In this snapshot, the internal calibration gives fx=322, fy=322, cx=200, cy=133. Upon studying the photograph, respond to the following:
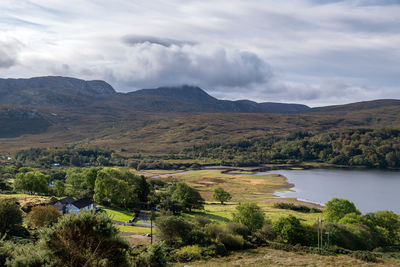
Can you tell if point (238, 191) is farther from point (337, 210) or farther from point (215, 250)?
point (215, 250)

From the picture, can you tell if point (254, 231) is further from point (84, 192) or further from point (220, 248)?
point (84, 192)

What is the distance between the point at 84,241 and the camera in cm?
2005

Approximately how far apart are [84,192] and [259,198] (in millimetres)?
45417

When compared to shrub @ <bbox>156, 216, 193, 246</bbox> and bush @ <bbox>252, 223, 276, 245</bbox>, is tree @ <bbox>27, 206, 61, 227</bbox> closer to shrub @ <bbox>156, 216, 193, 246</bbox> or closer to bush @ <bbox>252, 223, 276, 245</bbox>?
shrub @ <bbox>156, 216, 193, 246</bbox>

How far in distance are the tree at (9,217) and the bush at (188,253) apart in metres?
19.7

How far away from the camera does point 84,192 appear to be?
71.4 meters

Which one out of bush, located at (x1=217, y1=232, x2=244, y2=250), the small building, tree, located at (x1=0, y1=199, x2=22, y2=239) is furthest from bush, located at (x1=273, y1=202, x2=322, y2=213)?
tree, located at (x1=0, y1=199, x2=22, y2=239)

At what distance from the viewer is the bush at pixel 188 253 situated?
35578 millimetres

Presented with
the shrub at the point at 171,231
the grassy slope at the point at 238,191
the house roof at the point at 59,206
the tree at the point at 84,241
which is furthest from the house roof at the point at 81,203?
the tree at the point at 84,241

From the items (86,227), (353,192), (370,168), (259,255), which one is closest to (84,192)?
(259,255)

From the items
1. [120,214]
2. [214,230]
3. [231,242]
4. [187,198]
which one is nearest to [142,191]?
[187,198]

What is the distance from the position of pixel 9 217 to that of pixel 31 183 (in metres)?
41.9

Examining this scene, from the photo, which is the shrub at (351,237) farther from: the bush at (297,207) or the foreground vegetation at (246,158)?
the foreground vegetation at (246,158)

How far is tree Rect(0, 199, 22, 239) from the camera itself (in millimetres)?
37625
